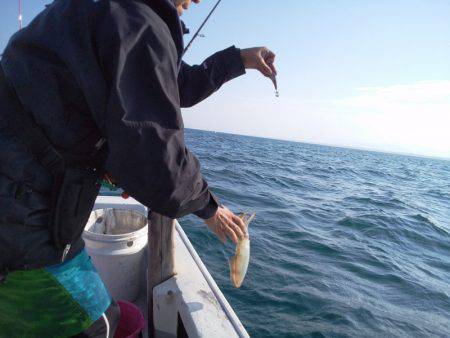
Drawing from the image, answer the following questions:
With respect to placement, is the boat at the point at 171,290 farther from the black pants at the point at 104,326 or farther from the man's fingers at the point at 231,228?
the man's fingers at the point at 231,228

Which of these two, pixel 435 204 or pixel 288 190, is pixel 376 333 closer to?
pixel 288 190

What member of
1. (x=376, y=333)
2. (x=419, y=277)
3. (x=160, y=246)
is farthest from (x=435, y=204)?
(x=160, y=246)

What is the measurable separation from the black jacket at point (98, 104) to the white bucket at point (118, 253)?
168 cm

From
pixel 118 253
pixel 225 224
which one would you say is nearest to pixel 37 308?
pixel 225 224

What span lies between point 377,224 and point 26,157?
11123 mm

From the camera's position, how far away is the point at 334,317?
5043 millimetres

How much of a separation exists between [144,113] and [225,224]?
77 centimetres

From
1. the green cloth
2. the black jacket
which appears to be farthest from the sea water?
the black jacket

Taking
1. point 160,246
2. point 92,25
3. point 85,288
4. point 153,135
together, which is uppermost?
point 92,25

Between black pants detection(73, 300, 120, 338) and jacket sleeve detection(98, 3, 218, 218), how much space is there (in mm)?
840

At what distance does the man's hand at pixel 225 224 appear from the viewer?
1.69m

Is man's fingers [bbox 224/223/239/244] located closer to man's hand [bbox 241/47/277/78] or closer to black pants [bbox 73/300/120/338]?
black pants [bbox 73/300/120/338]

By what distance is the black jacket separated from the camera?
117cm

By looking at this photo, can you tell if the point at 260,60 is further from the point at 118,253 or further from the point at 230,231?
the point at 118,253
